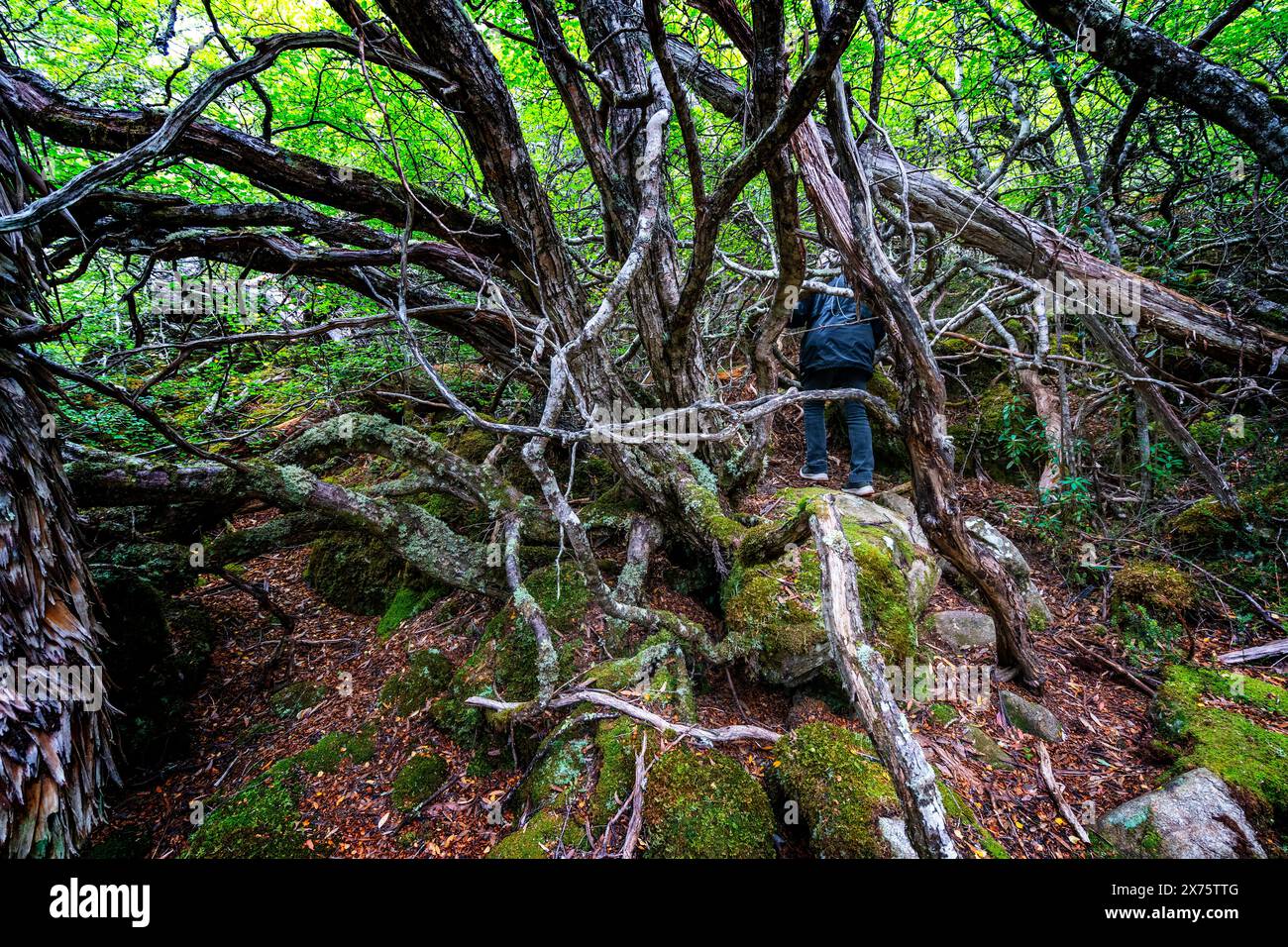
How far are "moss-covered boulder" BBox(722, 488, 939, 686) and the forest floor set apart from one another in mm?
299

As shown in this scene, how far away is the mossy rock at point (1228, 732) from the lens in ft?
7.83

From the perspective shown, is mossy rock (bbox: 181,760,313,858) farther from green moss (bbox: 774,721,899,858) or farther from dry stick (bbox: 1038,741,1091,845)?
dry stick (bbox: 1038,741,1091,845)

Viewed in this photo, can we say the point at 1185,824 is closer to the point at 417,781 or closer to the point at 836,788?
the point at 836,788

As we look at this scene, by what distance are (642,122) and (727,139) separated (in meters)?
2.50

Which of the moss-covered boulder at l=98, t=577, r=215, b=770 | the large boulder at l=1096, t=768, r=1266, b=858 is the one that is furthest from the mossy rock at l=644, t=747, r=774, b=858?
the moss-covered boulder at l=98, t=577, r=215, b=770

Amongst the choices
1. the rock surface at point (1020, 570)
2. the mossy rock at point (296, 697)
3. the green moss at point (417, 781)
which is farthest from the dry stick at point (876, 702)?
the mossy rock at point (296, 697)

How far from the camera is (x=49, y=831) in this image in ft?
6.57

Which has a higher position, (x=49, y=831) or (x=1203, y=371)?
(x=1203, y=371)

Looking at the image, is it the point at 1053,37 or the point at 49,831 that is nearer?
the point at 49,831

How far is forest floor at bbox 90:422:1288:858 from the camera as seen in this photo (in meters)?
2.64

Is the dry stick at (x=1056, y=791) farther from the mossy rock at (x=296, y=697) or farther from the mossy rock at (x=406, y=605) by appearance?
the mossy rock at (x=296, y=697)

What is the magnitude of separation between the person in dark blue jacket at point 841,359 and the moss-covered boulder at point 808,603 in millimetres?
1196
